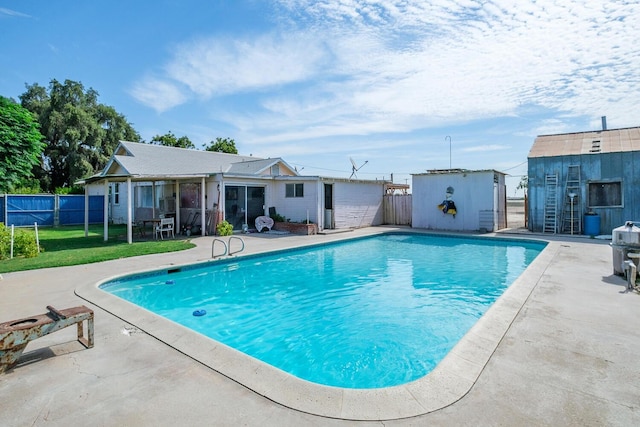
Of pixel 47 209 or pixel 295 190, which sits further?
pixel 47 209

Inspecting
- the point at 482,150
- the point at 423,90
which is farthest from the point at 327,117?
the point at 482,150

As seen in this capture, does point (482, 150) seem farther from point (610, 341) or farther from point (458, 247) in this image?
point (610, 341)

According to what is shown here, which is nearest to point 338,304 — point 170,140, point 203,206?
point 203,206

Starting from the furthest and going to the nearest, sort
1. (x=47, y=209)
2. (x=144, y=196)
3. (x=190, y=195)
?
(x=47, y=209)
(x=144, y=196)
(x=190, y=195)

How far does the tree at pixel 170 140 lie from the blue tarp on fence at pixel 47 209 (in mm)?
15145

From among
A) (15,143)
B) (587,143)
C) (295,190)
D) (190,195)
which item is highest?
(587,143)

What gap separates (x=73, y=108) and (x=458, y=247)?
2946 cm

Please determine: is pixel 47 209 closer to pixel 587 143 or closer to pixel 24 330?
pixel 24 330

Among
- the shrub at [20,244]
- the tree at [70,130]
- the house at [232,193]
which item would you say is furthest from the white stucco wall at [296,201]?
the tree at [70,130]

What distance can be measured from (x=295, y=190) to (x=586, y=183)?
12557 millimetres

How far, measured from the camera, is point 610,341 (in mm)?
3713

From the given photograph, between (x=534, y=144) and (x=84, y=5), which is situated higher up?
(x=84, y=5)

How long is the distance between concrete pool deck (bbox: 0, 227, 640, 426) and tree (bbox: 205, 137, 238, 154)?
32.9m

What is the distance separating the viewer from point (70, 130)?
26.2 m
